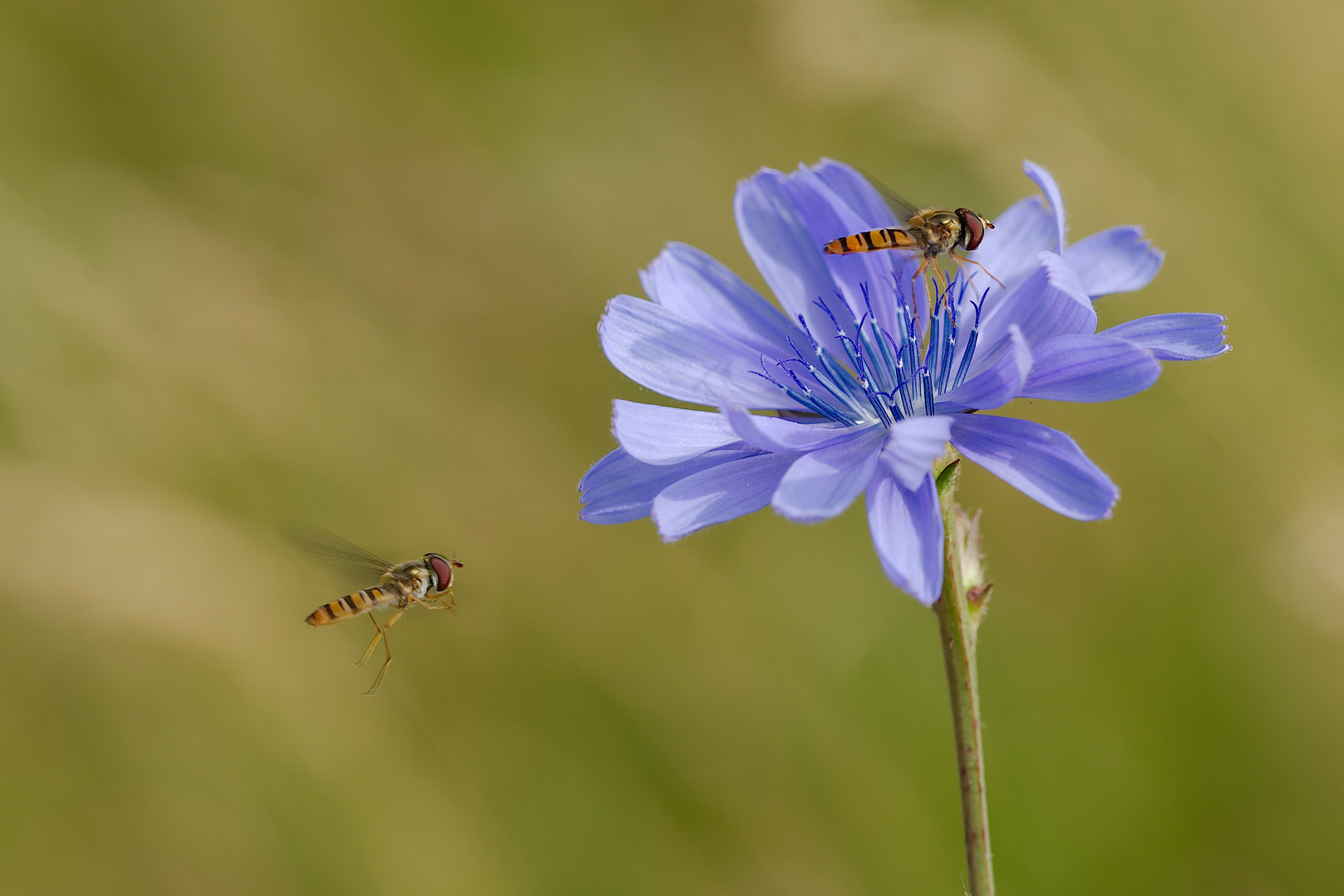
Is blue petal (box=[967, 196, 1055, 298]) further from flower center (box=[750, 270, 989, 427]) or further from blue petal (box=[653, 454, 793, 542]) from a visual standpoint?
blue petal (box=[653, 454, 793, 542])

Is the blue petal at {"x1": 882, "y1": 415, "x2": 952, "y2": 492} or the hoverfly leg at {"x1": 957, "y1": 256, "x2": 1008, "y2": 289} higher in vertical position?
the hoverfly leg at {"x1": 957, "y1": 256, "x2": 1008, "y2": 289}

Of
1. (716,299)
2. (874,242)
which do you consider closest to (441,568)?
(716,299)

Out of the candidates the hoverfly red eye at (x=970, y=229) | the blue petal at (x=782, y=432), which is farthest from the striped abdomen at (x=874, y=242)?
the blue petal at (x=782, y=432)

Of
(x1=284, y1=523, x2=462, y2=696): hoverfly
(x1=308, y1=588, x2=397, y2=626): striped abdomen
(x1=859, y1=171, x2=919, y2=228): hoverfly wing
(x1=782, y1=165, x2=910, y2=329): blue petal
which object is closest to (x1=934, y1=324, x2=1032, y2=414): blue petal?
(x1=782, y1=165, x2=910, y2=329): blue petal

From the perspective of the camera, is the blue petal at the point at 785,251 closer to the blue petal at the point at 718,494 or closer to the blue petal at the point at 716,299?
the blue petal at the point at 716,299

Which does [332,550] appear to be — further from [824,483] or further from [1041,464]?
[1041,464]

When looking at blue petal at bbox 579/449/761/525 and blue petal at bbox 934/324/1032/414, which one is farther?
blue petal at bbox 579/449/761/525
